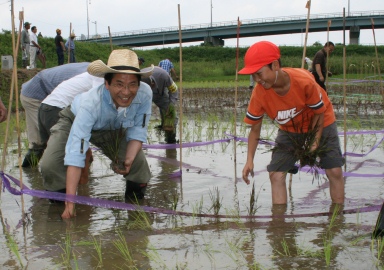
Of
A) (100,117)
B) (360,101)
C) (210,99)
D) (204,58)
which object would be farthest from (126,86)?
(204,58)

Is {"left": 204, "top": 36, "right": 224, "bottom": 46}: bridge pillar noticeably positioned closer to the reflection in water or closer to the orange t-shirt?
the reflection in water

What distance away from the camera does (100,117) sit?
4.02 metres

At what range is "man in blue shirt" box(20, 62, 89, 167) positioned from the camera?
536 cm

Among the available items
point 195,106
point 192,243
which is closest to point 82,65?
point 192,243

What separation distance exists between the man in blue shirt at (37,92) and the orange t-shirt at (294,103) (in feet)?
6.51

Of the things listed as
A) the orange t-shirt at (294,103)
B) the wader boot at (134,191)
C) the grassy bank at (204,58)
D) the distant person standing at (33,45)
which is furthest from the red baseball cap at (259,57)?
the distant person standing at (33,45)

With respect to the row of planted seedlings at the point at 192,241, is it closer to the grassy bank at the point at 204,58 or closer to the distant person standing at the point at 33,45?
the grassy bank at the point at 204,58

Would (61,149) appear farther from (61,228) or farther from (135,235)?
(135,235)

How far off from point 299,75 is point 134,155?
1.26 m

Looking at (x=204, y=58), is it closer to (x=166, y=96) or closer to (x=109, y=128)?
(x=166, y=96)

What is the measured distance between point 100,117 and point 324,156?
4.98ft

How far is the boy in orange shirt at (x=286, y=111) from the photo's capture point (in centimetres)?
364

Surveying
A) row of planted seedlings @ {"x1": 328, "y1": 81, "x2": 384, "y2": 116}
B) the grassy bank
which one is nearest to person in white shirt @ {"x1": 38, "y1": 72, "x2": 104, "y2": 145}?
row of planted seedlings @ {"x1": 328, "y1": 81, "x2": 384, "y2": 116}

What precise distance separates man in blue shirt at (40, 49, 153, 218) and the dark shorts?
3.13 ft
